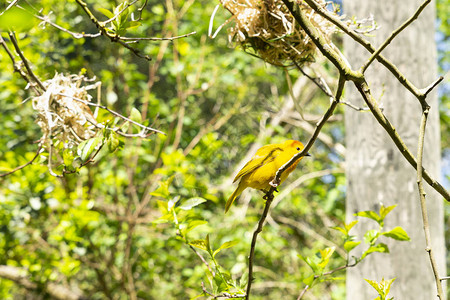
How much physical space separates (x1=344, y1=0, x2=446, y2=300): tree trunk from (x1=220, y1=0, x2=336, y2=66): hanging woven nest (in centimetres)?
68

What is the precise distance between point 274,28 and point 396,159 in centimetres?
96

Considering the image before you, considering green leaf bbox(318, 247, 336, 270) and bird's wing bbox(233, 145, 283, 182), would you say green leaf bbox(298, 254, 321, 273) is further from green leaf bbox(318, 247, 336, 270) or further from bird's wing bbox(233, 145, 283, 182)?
bird's wing bbox(233, 145, 283, 182)

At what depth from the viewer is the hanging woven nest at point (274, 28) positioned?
1.34m

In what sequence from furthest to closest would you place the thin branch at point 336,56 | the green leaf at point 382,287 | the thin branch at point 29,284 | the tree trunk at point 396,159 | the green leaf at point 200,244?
the thin branch at point 29,284
the tree trunk at point 396,159
the green leaf at point 200,244
the green leaf at point 382,287
the thin branch at point 336,56

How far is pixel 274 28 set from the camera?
1.38 m

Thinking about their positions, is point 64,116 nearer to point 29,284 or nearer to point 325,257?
point 325,257

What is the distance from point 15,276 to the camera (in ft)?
10.5

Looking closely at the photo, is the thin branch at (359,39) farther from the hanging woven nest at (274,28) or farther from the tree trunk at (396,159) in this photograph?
the tree trunk at (396,159)

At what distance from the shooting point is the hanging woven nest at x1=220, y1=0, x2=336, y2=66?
4.39 feet

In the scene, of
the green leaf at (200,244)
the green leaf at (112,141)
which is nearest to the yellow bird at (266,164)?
the green leaf at (200,244)

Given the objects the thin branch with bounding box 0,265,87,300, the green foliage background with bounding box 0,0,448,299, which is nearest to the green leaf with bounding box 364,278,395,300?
the green foliage background with bounding box 0,0,448,299

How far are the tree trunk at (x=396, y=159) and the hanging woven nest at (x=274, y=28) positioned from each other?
0.68 meters

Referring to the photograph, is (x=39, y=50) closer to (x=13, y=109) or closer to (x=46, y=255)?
(x=13, y=109)

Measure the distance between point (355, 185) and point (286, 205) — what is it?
302cm
